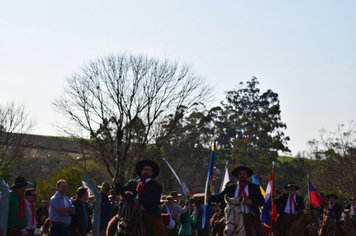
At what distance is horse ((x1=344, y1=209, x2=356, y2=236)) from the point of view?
72.4 ft

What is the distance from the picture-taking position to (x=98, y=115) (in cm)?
3388

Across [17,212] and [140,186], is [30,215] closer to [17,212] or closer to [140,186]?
[17,212]

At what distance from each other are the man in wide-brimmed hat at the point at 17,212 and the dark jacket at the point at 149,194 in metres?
1.92

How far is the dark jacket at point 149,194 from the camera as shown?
10891 mm

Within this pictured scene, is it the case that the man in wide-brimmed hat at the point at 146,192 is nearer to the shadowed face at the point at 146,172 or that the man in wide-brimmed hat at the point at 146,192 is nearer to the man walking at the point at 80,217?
the shadowed face at the point at 146,172

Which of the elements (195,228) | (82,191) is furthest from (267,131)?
(82,191)

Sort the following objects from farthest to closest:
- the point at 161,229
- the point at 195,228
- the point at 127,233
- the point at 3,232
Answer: the point at 195,228, the point at 161,229, the point at 127,233, the point at 3,232

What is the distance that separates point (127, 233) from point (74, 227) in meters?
2.39

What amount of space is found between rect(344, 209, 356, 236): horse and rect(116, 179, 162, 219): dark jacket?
1323cm

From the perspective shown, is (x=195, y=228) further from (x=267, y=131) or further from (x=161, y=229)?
(x=267, y=131)

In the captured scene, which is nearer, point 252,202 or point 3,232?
point 3,232

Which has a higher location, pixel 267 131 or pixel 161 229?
pixel 267 131

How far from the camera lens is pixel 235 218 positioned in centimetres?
1052

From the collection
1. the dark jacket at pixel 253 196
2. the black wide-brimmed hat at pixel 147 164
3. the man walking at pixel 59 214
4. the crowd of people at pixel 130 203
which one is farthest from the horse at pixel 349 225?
the man walking at pixel 59 214
